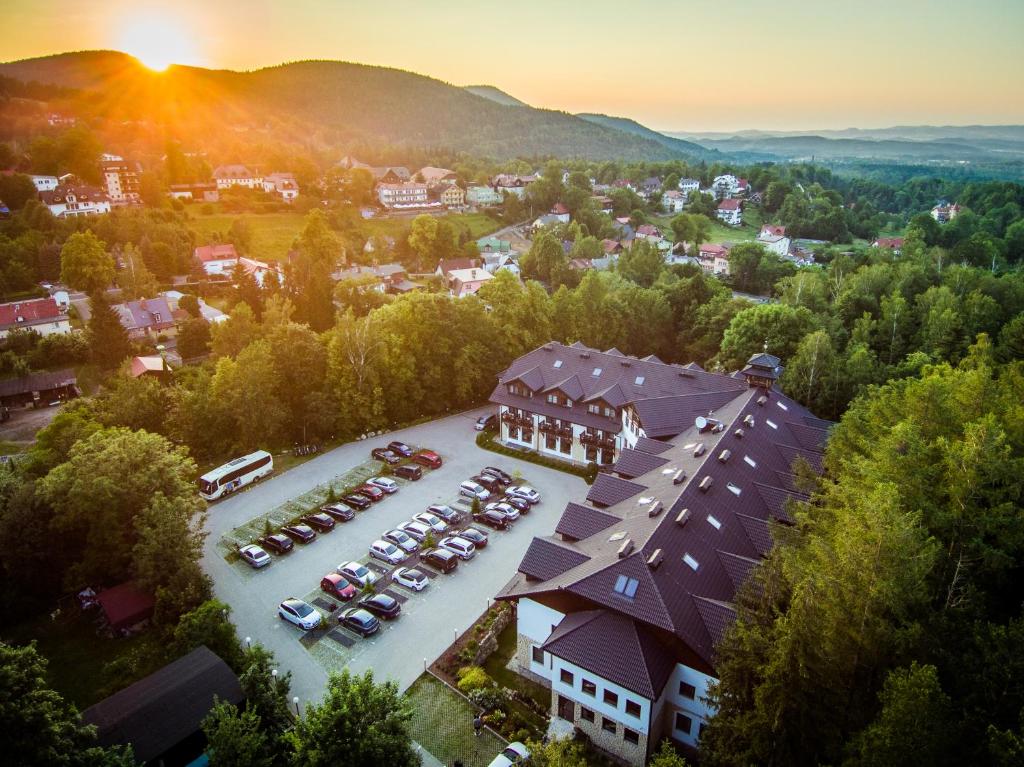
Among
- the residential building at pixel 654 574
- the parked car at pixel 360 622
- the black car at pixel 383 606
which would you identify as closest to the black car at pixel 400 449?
the black car at pixel 383 606

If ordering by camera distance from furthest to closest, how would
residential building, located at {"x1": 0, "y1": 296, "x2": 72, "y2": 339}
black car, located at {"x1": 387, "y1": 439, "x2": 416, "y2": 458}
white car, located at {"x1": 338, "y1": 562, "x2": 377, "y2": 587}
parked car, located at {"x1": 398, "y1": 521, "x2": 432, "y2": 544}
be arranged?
residential building, located at {"x1": 0, "y1": 296, "x2": 72, "y2": 339} < black car, located at {"x1": 387, "y1": 439, "x2": 416, "y2": 458} < parked car, located at {"x1": 398, "y1": 521, "x2": 432, "y2": 544} < white car, located at {"x1": 338, "y1": 562, "x2": 377, "y2": 587}

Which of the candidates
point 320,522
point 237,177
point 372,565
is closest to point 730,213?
point 237,177

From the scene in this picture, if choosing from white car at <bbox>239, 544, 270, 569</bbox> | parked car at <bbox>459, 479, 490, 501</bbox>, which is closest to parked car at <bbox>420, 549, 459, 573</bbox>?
parked car at <bbox>459, 479, 490, 501</bbox>

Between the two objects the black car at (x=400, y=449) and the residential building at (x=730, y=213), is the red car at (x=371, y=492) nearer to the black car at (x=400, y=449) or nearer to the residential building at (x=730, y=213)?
the black car at (x=400, y=449)

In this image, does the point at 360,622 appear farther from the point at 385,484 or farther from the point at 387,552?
the point at 385,484

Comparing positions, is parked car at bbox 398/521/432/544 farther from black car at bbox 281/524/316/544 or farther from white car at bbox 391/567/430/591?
black car at bbox 281/524/316/544

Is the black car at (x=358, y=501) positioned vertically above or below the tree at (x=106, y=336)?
below
